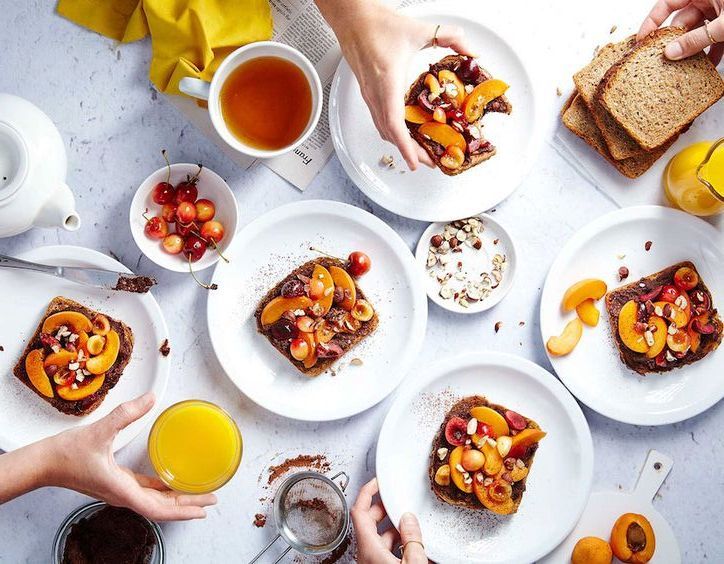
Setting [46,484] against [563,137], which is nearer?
[46,484]

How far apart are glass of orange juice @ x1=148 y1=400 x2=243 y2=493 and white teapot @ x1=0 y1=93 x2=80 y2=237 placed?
617 mm

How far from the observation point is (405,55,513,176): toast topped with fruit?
77.2 inches

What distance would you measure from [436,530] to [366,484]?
0.86ft

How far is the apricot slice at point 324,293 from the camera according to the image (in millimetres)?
2010

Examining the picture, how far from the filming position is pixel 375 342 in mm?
2100

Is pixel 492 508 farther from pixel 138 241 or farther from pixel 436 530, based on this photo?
pixel 138 241

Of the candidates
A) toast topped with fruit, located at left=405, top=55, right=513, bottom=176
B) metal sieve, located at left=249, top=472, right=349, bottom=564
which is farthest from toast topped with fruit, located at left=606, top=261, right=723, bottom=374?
metal sieve, located at left=249, top=472, right=349, bottom=564

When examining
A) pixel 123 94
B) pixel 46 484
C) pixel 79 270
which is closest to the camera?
pixel 46 484

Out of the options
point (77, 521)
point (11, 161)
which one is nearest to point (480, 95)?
point (11, 161)

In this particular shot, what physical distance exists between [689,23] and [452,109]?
32.2 inches

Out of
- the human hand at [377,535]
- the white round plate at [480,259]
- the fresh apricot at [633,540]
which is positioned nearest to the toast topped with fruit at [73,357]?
the human hand at [377,535]

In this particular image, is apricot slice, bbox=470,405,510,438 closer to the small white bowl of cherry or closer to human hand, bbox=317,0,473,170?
human hand, bbox=317,0,473,170

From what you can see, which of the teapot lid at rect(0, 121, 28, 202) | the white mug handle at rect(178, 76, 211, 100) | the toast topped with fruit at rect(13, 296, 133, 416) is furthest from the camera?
the toast topped with fruit at rect(13, 296, 133, 416)

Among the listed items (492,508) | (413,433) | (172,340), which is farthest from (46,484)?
(492,508)
